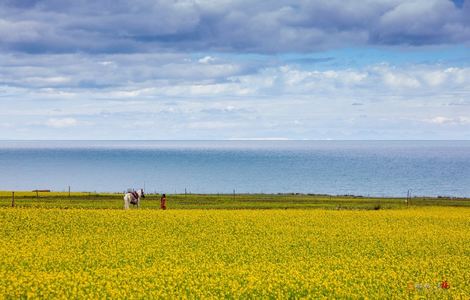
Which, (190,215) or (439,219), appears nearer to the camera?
(190,215)

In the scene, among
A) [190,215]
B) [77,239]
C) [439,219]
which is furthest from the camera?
[439,219]

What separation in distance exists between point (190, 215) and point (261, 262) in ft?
65.6

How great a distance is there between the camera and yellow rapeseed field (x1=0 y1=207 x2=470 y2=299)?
78.1ft

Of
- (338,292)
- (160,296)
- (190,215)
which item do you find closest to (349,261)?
(338,292)

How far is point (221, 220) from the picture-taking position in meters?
47.2

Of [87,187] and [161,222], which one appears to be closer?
[161,222]

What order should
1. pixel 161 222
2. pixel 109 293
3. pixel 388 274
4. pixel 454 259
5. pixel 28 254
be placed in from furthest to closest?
pixel 161 222
pixel 454 259
pixel 28 254
pixel 388 274
pixel 109 293

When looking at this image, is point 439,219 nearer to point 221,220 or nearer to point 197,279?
point 221,220

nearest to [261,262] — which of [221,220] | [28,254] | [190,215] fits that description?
[28,254]

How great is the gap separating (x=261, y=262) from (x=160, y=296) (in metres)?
9.34

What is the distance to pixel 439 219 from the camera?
53.9 m

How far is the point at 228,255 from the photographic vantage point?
32625 millimetres

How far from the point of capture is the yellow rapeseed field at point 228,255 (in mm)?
23812

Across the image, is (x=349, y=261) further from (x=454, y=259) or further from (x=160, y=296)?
(x=160, y=296)
